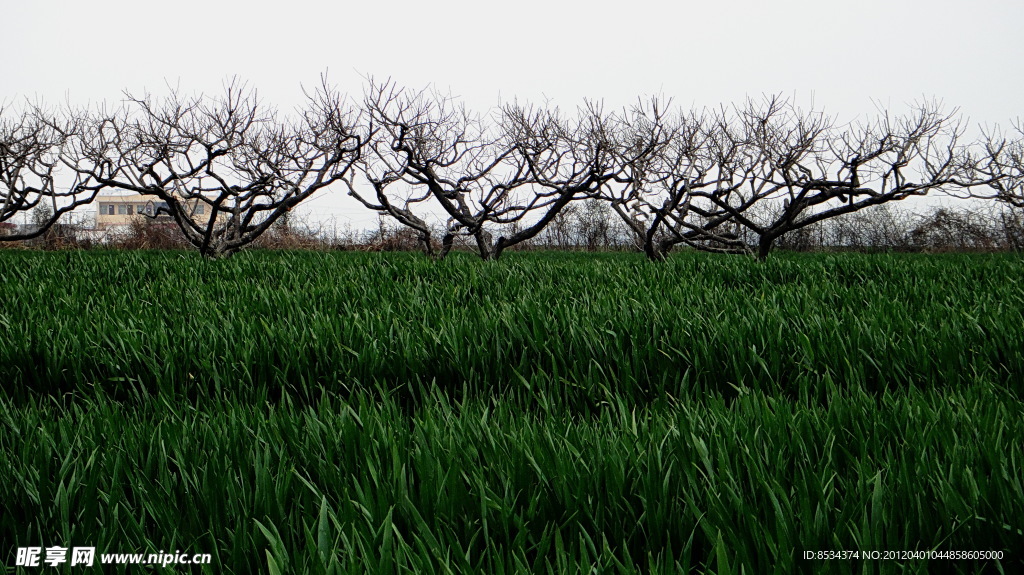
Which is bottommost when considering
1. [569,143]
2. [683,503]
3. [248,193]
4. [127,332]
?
[683,503]

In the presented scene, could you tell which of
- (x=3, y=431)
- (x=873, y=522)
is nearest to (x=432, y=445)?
(x=873, y=522)

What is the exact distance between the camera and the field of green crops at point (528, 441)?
948 mm

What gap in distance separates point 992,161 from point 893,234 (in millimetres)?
8247

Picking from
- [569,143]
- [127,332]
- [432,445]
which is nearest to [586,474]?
[432,445]

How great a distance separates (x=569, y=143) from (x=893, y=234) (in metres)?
16.1

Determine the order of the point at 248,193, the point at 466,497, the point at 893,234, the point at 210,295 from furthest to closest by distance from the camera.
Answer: the point at 893,234, the point at 248,193, the point at 210,295, the point at 466,497

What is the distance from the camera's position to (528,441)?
4.40 feet

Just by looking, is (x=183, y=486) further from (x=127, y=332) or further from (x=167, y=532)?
(x=127, y=332)

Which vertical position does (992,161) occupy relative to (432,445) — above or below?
above

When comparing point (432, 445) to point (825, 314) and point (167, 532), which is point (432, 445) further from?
point (825, 314)

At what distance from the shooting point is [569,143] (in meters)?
16.4

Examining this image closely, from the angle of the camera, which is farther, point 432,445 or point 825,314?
point 825,314

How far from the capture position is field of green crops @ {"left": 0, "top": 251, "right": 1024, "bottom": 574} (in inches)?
37.3

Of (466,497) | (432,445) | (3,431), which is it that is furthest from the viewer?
(3,431)
